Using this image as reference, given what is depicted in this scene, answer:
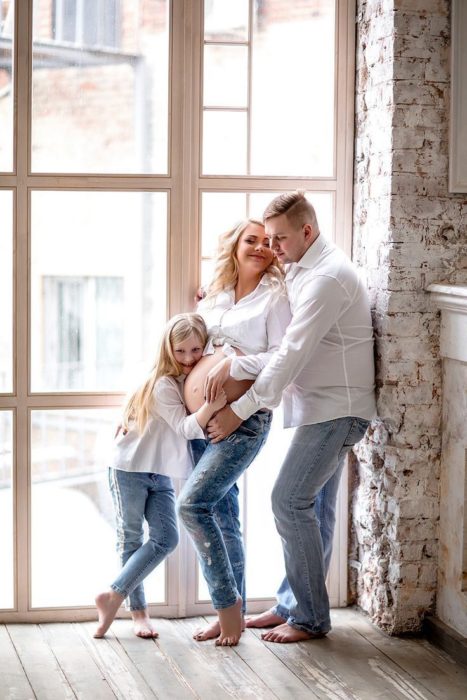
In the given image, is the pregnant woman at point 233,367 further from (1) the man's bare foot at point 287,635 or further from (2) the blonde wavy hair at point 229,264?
(1) the man's bare foot at point 287,635

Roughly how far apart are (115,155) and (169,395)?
0.93 m

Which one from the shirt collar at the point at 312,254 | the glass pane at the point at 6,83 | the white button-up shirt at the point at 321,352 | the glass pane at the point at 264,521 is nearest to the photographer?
the white button-up shirt at the point at 321,352

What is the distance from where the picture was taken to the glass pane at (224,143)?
3658 millimetres

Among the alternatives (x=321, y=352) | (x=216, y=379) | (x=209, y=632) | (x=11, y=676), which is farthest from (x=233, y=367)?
(x=11, y=676)

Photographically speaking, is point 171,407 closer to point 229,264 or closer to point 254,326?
point 254,326

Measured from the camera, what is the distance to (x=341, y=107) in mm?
3725

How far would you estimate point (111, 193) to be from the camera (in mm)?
3650

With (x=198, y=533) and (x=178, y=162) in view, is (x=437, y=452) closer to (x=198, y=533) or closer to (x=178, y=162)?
(x=198, y=533)

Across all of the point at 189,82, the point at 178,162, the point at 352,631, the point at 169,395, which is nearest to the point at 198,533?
the point at 169,395

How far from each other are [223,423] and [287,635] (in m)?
0.82

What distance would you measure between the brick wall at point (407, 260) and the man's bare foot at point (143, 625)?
86 cm

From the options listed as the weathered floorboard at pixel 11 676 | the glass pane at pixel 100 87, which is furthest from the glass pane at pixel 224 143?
the weathered floorboard at pixel 11 676

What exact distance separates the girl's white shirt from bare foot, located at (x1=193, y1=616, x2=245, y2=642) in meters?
0.57

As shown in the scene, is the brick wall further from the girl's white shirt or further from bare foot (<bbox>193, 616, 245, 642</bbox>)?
the girl's white shirt
